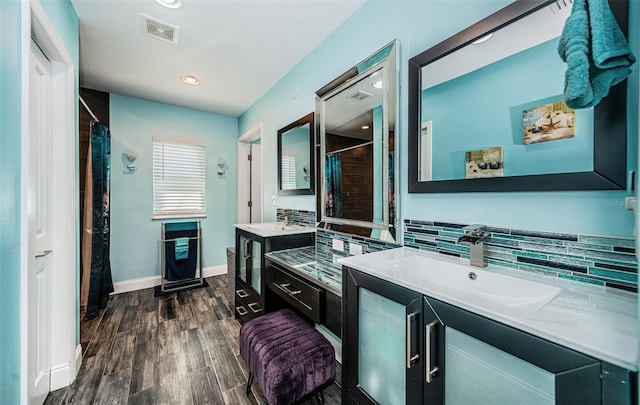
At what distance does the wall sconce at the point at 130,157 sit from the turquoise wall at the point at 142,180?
0.14 feet

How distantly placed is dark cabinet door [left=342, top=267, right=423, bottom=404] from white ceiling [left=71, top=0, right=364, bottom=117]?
6.18ft

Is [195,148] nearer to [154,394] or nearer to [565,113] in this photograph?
[154,394]

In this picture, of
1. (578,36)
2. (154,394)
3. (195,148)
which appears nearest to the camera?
(578,36)

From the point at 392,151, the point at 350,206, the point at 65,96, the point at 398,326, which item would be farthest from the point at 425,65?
the point at 65,96

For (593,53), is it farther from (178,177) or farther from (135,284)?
(135,284)

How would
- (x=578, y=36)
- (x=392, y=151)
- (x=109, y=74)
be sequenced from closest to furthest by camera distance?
1. (x=578, y=36)
2. (x=392, y=151)
3. (x=109, y=74)

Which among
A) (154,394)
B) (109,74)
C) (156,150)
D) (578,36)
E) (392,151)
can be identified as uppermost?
(109,74)

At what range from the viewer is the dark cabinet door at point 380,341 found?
35.5 inches

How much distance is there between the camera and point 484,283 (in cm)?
105

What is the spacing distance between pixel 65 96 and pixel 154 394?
209 centimetres

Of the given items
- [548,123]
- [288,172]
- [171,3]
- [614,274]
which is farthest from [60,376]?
[548,123]

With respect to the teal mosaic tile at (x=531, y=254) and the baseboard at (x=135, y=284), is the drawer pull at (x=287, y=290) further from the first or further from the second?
the baseboard at (x=135, y=284)

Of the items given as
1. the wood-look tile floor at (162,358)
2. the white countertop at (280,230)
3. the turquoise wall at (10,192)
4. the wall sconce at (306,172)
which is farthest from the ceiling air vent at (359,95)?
the wood-look tile floor at (162,358)

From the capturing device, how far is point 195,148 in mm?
3791
